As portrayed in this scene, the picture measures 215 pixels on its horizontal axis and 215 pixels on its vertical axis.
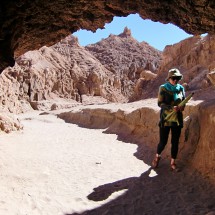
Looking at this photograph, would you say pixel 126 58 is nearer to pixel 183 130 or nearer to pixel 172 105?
pixel 183 130

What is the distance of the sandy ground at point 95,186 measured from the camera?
12.6 feet

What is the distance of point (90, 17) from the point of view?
4992 mm

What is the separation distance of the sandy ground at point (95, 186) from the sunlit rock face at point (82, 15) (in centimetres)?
211

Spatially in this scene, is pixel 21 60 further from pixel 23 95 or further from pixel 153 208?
pixel 153 208

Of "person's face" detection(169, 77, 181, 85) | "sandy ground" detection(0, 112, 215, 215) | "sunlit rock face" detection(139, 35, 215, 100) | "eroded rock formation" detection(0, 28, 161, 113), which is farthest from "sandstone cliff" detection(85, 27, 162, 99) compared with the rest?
"person's face" detection(169, 77, 181, 85)

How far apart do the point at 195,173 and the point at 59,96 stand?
31494 millimetres

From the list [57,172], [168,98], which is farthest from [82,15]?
[57,172]

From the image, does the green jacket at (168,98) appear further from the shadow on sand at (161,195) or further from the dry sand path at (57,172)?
the dry sand path at (57,172)

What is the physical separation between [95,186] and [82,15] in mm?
3045

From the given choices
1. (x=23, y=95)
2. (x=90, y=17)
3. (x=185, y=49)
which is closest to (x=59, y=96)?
(x=23, y=95)

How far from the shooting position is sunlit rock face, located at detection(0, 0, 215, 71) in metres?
3.83

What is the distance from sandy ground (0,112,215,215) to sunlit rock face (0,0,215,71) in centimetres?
211

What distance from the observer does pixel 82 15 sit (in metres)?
4.90

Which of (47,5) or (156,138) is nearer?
(47,5)
